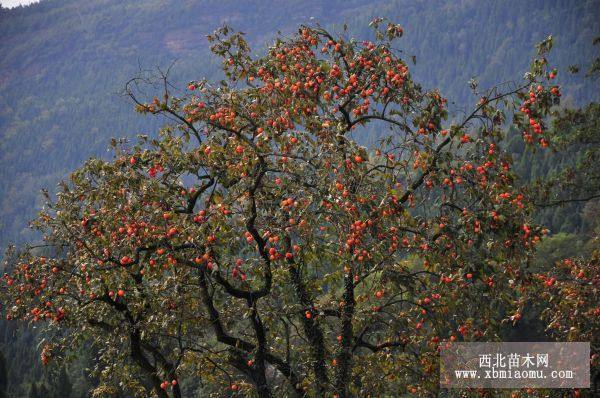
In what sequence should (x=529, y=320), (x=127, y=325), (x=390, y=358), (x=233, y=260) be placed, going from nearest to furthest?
1. (x=233, y=260)
2. (x=127, y=325)
3. (x=390, y=358)
4. (x=529, y=320)

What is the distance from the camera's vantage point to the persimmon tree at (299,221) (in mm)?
9180

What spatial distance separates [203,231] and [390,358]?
234 inches

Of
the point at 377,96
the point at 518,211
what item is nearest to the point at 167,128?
the point at 377,96

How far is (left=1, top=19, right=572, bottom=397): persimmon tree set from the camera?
918 cm

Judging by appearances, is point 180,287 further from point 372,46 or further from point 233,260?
point 372,46

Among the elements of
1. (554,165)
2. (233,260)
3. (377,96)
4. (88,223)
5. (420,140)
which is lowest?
(233,260)

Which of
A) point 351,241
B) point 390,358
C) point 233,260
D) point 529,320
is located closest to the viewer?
point 351,241

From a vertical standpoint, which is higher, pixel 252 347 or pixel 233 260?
pixel 233 260

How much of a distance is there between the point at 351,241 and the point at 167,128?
4099mm

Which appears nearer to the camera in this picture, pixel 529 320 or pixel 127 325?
pixel 127 325

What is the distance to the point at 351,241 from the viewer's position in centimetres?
890

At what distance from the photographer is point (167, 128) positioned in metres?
11.4

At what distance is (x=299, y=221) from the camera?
891cm

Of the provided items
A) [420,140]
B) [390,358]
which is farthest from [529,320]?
[420,140]
